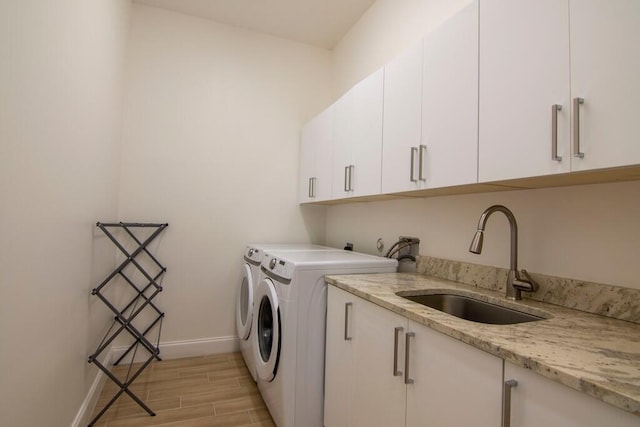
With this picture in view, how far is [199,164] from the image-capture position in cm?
283

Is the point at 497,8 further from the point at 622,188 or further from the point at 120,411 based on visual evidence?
the point at 120,411

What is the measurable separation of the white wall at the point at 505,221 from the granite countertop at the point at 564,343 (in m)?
A: 0.20

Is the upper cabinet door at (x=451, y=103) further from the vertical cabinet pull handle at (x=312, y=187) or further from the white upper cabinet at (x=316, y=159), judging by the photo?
the vertical cabinet pull handle at (x=312, y=187)

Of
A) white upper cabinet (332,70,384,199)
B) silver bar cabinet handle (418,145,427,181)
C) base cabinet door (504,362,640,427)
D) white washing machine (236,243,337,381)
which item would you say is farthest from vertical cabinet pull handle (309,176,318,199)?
base cabinet door (504,362,640,427)

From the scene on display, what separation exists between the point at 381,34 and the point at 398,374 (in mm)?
2341

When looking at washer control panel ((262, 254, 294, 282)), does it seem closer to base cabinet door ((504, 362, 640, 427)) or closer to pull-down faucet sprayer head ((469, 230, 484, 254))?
pull-down faucet sprayer head ((469, 230, 484, 254))

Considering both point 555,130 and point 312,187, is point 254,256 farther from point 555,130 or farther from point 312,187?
point 555,130

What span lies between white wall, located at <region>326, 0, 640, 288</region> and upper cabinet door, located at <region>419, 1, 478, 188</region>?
326 millimetres

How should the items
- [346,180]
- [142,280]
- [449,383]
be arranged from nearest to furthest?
[449,383] → [346,180] → [142,280]

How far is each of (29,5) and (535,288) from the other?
78.8 inches

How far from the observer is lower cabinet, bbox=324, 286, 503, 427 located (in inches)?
33.5

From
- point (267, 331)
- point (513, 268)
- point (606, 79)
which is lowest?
point (267, 331)

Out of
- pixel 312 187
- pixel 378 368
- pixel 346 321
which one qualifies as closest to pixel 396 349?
pixel 378 368

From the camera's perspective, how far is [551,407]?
68 centimetres
